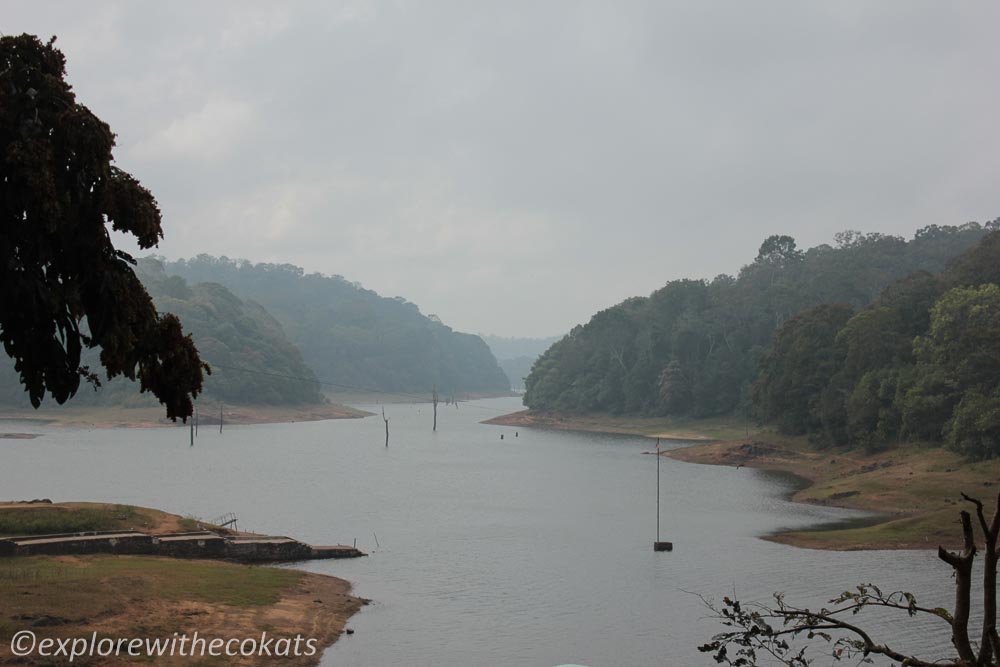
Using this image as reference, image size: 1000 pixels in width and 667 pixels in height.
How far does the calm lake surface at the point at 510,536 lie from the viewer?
38938 millimetres

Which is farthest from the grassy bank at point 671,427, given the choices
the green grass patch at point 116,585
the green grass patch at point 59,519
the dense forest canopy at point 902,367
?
the green grass patch at point 116,585

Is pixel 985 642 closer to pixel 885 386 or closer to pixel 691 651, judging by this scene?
pixel 691 651

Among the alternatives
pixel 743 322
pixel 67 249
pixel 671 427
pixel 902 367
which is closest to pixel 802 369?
pixel 902 367

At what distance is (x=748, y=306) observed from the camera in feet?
625

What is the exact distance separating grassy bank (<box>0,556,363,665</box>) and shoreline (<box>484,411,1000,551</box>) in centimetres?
3388

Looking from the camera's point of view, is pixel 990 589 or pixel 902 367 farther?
pixel 902 367

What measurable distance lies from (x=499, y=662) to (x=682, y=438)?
452 feet

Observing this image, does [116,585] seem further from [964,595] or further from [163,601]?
[964,595]

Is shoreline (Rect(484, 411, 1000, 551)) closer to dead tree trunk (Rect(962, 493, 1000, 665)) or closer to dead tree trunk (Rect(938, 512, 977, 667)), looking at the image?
dead tree trunk (Rect(962, 493, 1000, 665))

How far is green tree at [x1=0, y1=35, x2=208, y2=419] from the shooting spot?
1839cm

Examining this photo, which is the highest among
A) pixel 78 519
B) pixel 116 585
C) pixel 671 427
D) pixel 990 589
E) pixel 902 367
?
pixel 902 367

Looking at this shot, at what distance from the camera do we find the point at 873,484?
273 feet

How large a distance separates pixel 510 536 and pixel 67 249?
160ft

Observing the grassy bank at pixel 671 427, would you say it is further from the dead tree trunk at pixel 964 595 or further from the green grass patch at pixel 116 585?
the dead tree trunk at pixel 964 595
